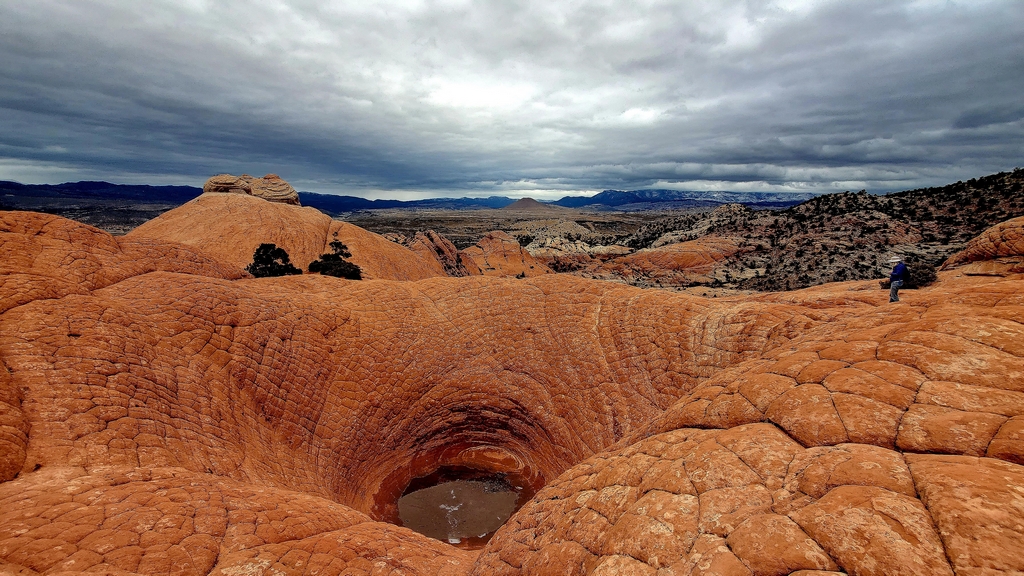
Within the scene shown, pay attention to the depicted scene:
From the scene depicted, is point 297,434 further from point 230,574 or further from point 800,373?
point 800,373

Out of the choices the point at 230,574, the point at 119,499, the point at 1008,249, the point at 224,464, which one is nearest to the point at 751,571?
the point at 230,574

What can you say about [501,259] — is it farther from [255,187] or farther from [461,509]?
[461,509]

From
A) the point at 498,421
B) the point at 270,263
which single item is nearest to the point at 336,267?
the point at 270,263

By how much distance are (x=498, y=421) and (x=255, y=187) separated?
215ft

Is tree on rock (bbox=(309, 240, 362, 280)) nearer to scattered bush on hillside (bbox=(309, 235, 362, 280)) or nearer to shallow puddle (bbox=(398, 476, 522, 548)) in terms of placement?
scattered bush on hillside (bbox=(309, 235, 362, 280))

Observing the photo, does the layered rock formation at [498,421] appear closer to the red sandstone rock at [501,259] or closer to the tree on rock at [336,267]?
the tree on rock at [336,267]

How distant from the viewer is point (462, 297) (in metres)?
20.9

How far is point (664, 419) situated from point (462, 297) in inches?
537

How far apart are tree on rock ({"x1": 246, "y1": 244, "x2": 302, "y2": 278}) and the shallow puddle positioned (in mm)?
29733

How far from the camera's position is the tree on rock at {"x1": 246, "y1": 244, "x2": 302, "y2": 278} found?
39281 mm

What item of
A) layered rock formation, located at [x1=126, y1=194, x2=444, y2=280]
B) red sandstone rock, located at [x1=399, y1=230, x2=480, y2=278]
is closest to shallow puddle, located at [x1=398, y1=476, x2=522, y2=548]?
layered rock formation, located at [x1=126, y1=194, x2=444, y2=280]

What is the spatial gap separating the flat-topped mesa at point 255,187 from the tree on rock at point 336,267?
80.6ft

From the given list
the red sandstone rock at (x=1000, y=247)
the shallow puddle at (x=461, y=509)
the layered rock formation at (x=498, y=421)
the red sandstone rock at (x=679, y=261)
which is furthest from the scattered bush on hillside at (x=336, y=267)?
the red sandstone rock at (x=1000, y=247)

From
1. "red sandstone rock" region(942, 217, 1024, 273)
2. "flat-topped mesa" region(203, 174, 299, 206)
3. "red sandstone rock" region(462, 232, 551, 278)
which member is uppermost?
"flat-topped mesa" region(203, 174, 299, 206)
